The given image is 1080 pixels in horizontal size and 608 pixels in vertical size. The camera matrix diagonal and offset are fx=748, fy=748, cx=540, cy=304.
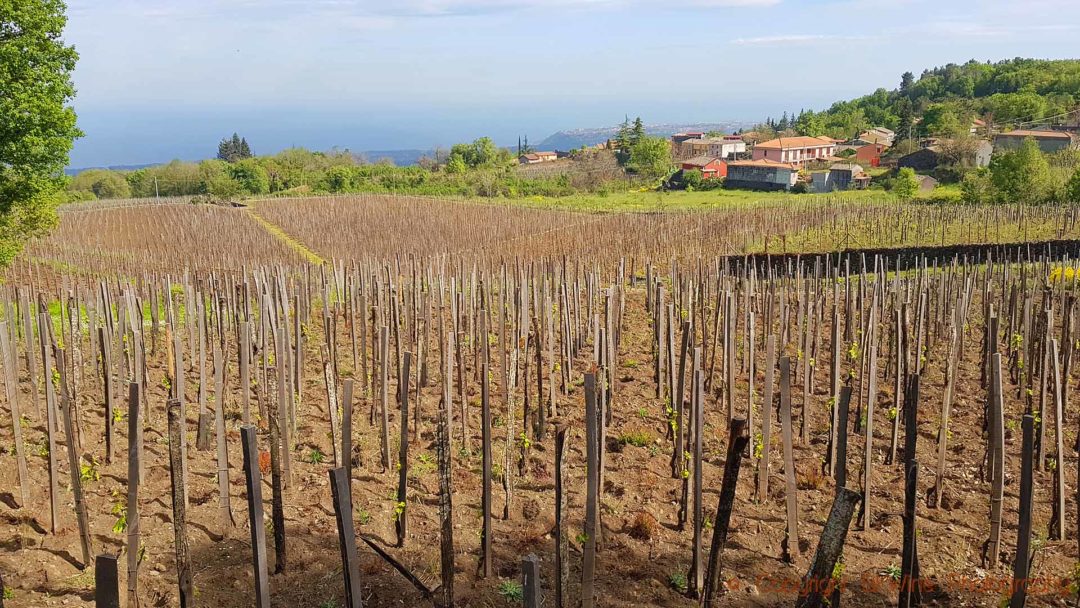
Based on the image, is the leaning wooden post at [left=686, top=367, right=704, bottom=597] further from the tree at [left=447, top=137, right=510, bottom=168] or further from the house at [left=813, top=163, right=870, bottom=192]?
the tree at [left=447, top=137, right=510, bottom=168]

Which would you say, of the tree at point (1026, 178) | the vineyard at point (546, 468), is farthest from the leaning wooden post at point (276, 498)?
the tree at point (1026, 178)

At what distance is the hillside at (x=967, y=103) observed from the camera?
6506 cm

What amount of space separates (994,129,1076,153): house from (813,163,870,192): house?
11.0 meters

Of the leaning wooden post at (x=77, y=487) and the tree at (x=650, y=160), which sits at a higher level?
the tree at (x=650, y=160)

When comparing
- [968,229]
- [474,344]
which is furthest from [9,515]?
[968,229]

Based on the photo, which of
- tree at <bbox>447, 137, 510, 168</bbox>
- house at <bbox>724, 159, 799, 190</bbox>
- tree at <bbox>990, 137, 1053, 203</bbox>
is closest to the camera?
tree at <bbox>990, 137, 1053, 203</bbox>

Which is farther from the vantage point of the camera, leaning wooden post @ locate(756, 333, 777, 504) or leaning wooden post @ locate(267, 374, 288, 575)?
→ leaning wooden post @ locate(756, 333, 777, 504)

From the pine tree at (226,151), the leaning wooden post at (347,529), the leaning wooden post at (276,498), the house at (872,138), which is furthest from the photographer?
the pine tree at (226,151)

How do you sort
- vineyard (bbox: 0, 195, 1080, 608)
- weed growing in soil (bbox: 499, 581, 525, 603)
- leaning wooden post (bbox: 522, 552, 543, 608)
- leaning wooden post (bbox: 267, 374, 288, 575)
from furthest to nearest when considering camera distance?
weed growing in soil (bbox: 499, 581, 525, 603) → leaning wooden post (bbox: 267, 374, 288, 575) → vineyard (bbox: 0, 195, 1080, 608) → leaning wooden post (bbox: 522, 552, 543, 608)

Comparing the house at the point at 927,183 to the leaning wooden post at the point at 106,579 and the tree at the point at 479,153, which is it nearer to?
the tree at the point at 479,153

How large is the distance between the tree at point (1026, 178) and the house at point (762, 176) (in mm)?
18151

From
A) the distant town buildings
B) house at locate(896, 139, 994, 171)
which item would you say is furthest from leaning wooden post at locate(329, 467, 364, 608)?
the distant town buildings

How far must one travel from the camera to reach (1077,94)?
74188 millimetres

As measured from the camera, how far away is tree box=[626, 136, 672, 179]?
61.5 m
